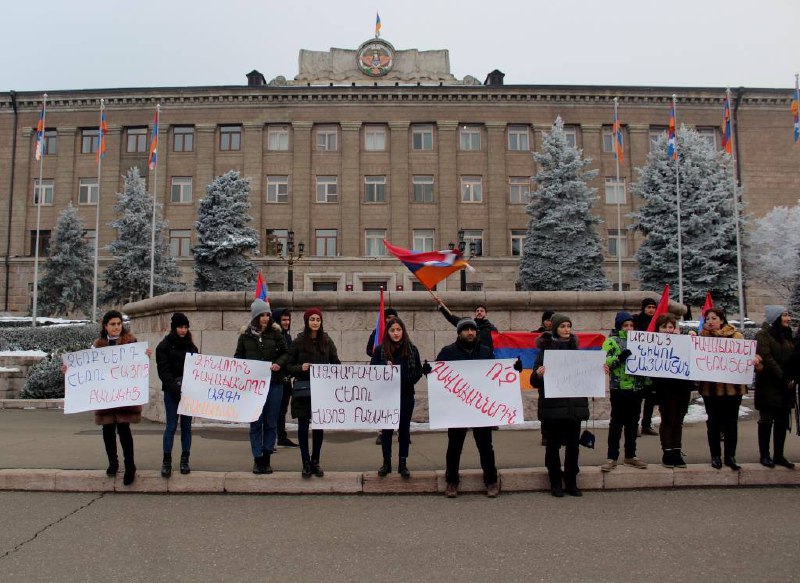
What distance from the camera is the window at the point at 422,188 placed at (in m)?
46.3

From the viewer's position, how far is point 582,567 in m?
4.78

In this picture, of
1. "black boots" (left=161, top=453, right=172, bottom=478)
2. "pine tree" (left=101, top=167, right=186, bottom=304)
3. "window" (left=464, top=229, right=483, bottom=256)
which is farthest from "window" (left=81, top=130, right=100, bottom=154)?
"black boots" (left=161, top=453, right=172, bottom=478)

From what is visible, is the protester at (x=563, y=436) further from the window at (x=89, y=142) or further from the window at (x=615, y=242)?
the window at (x=89, y=142)

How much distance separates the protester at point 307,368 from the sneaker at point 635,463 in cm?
365

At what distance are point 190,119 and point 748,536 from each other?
47359 mm

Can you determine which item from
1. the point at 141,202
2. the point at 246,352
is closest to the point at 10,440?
the point at 246,352

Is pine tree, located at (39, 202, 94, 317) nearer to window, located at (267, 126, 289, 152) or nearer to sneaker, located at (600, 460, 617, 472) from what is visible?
window, located at (267, 126, 289, 152)

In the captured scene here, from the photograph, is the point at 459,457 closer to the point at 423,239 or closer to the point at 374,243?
the point at 374,243

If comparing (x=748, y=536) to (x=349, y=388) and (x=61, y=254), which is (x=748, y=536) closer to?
(x=349, y=388)

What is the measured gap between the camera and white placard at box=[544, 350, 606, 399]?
7074 millimetres

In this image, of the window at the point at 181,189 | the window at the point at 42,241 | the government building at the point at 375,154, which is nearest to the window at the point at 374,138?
the government building at the point at 375,154

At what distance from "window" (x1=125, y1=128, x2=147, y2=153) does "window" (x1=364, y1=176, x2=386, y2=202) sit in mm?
16753

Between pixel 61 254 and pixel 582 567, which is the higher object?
pixel 61 254

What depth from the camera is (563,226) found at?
124ft
